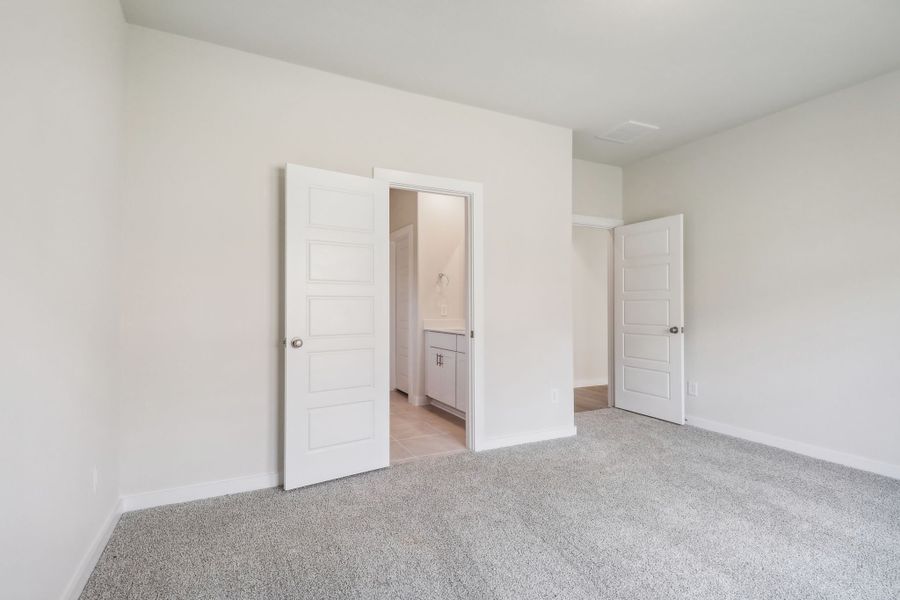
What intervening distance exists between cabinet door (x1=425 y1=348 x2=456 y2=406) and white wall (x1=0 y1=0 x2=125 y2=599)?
9.07 ft

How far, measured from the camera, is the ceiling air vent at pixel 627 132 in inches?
148

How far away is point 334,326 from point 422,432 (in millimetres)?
1567

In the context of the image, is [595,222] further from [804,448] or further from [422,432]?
[422,432]

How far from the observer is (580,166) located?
15.5 feet

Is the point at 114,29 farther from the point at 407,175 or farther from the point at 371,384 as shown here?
the point at 371,384

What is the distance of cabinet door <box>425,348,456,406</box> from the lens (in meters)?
Answer: 4.32

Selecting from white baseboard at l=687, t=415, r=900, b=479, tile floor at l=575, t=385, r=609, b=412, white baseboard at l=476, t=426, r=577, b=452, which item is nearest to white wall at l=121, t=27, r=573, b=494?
white baseboard at l=476, t=426, r=577, b=452

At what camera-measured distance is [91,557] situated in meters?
1.83

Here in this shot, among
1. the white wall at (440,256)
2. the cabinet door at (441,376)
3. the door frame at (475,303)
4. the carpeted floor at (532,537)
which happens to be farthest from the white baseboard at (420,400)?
the carpeted floor at (532,537)

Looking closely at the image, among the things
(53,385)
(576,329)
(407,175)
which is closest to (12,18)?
(53,385)

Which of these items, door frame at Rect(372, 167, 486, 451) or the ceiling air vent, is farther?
the ceiling air vent

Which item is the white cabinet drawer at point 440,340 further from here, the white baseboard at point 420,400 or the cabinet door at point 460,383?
the white baseboard at point 420,400

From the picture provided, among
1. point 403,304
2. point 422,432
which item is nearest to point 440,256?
point 403,304

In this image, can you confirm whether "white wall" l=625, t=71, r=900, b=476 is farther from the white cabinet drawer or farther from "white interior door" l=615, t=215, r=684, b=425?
the white cabinet drawer
